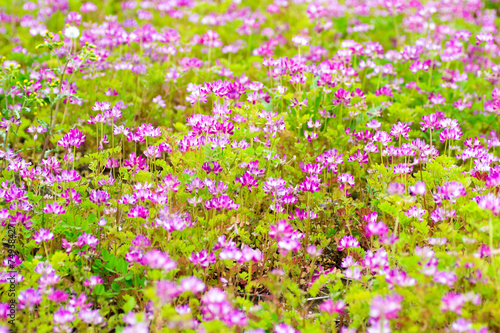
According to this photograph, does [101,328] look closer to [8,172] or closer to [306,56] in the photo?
[8,172]

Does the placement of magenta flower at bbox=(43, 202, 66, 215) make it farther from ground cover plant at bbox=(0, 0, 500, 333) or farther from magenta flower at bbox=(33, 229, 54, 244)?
magenta flower at bbox=(33, 229, 54, 244)

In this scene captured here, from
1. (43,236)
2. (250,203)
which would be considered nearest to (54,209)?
(43,236)

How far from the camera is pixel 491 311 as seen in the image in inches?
94.5

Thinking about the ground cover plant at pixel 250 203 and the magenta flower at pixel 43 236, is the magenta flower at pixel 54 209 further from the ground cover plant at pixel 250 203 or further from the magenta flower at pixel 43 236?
the magenta flower at pixel 43 236

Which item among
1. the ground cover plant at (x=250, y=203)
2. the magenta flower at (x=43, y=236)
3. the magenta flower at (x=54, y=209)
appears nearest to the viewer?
the ground cover plant at (x=250, y=203)

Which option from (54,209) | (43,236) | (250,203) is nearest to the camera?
(43,236)

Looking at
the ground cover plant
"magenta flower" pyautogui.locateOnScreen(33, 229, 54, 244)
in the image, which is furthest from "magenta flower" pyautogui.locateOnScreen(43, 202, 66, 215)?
"magenta flower" pyautogui.locateOnScreen(33, 229, 54, 244)

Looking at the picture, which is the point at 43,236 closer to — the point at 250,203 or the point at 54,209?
Answer: the point at 54,209

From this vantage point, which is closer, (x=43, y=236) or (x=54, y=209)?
(x=43, y=236)

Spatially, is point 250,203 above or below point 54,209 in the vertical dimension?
below

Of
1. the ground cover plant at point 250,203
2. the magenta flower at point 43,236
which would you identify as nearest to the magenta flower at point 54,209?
the ground cover plant at point 250,203

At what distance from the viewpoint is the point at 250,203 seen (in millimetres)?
3670

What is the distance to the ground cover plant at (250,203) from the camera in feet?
8.24

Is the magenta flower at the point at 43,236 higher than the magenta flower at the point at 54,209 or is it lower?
lower
